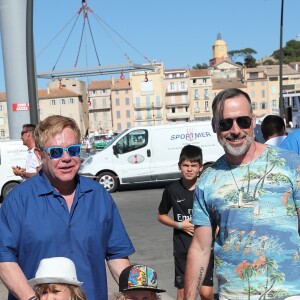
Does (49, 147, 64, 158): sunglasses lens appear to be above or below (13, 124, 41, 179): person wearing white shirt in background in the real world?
above

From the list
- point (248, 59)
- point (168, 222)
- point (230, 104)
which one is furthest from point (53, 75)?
point (248, 59)

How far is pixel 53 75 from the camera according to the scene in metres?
34.9

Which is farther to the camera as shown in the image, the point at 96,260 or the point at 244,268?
the point at 96,260

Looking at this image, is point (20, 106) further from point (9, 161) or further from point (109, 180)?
point (109, 180)

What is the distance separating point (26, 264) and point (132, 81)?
405 ft

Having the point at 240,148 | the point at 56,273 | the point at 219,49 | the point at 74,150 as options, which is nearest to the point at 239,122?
the point at 240,148

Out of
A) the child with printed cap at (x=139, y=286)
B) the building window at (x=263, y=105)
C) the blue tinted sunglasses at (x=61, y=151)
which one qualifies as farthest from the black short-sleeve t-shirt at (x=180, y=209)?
the building window at (x=263, y=105)

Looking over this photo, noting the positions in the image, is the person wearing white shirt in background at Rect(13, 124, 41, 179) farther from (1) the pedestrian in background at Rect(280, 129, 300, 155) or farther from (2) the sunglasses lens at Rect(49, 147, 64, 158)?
(2) the sunglasses lens at Rect(49, 147, 64, 158)

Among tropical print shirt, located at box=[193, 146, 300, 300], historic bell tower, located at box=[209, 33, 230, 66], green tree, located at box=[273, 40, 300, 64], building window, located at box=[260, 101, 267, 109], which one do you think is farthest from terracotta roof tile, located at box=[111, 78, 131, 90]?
tropical print shirt, located at box=[193, 146, 300, 300]

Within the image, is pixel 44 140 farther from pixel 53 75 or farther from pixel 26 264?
pixel 53 75

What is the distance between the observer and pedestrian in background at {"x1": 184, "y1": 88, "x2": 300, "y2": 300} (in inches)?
128

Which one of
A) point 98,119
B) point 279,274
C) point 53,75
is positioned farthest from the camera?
point 98,119

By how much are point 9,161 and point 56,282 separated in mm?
17172

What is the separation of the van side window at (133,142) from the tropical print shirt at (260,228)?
55.8 feet
